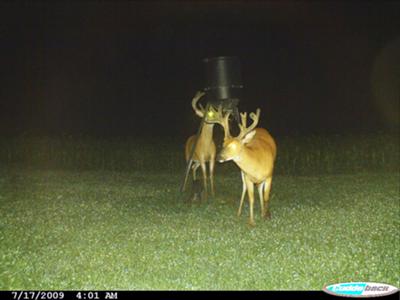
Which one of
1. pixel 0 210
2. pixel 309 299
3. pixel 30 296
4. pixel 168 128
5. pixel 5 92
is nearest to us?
pixel 309 299

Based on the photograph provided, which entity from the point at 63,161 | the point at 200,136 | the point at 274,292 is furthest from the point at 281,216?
the point at 63,161

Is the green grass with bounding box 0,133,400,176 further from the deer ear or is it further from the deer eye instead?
the deer eye

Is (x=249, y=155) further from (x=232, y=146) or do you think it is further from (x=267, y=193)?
(x=267, y=193)

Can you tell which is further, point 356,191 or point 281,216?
point 356,191

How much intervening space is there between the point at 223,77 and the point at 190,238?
2.46m

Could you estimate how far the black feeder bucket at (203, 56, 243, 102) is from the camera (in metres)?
9.28

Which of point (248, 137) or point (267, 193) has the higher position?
point (248, 137)

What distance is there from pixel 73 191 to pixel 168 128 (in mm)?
14939

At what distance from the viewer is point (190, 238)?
8172 mm

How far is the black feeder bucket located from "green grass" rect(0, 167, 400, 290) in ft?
5.98

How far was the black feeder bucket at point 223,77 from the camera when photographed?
9.28 m

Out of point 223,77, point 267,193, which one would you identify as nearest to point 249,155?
point 267,193

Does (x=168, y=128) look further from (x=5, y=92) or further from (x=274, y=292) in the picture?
(x=274, y=292)

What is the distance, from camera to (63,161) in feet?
59.3
